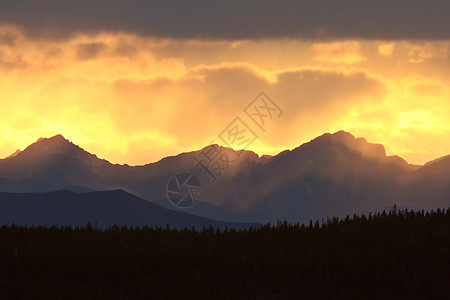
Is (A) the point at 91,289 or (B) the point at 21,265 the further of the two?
(B) the point at 21,265

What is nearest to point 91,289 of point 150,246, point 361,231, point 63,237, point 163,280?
point 163,280

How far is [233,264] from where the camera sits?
18.4 m

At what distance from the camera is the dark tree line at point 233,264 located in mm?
16969

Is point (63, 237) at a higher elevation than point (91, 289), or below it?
higher

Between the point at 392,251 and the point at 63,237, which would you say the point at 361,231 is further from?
the point at 63,237

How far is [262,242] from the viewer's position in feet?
69.2

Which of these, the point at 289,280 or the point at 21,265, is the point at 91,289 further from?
the point at 289,280

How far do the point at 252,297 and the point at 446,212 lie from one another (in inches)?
389

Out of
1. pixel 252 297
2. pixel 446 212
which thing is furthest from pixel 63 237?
pixel 446 212

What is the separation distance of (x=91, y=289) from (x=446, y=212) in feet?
40.2

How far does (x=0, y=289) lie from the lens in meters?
17.0

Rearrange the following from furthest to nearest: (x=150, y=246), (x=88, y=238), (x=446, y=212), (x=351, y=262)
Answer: (x=446, y=212) → (x=88, y=238) → (x=150, y=246) → (x=351, y=262)

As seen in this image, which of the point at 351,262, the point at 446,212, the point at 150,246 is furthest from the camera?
the point at 446,212

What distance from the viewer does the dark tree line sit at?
55.7ft
